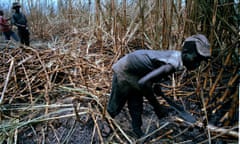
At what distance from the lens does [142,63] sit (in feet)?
4.93

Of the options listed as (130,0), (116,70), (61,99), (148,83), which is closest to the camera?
(148,83)

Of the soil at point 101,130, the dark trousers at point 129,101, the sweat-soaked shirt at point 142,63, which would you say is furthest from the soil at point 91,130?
the sweat-soaked shirt at point 142,63

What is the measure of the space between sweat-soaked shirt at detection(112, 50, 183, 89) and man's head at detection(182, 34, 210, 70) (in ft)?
0.21

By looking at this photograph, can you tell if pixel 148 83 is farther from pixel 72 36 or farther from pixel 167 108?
pixel 72 36

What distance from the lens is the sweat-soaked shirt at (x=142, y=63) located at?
1430mm

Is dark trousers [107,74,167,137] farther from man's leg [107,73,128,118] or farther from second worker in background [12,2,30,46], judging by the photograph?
second worker in background [12,2,30,46]

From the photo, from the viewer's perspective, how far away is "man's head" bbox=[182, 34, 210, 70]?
131 cm

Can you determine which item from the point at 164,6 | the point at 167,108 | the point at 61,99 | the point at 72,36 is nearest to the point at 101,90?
the point at 61,99

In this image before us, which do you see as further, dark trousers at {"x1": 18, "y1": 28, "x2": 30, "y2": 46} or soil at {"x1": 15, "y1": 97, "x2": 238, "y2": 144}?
dark trousers at {"x1": 18, "y1": 28, "x2": 30, "y2": 46}

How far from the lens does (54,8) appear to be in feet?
23.5

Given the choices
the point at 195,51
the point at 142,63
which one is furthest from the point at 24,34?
the point at 195,51

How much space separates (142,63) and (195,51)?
0.95ft

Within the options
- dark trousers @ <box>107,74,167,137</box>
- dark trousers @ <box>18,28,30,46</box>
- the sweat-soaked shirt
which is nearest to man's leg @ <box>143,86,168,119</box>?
dark trousers @ <box>107,74,167,137</box>

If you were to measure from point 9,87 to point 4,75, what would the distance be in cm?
17
